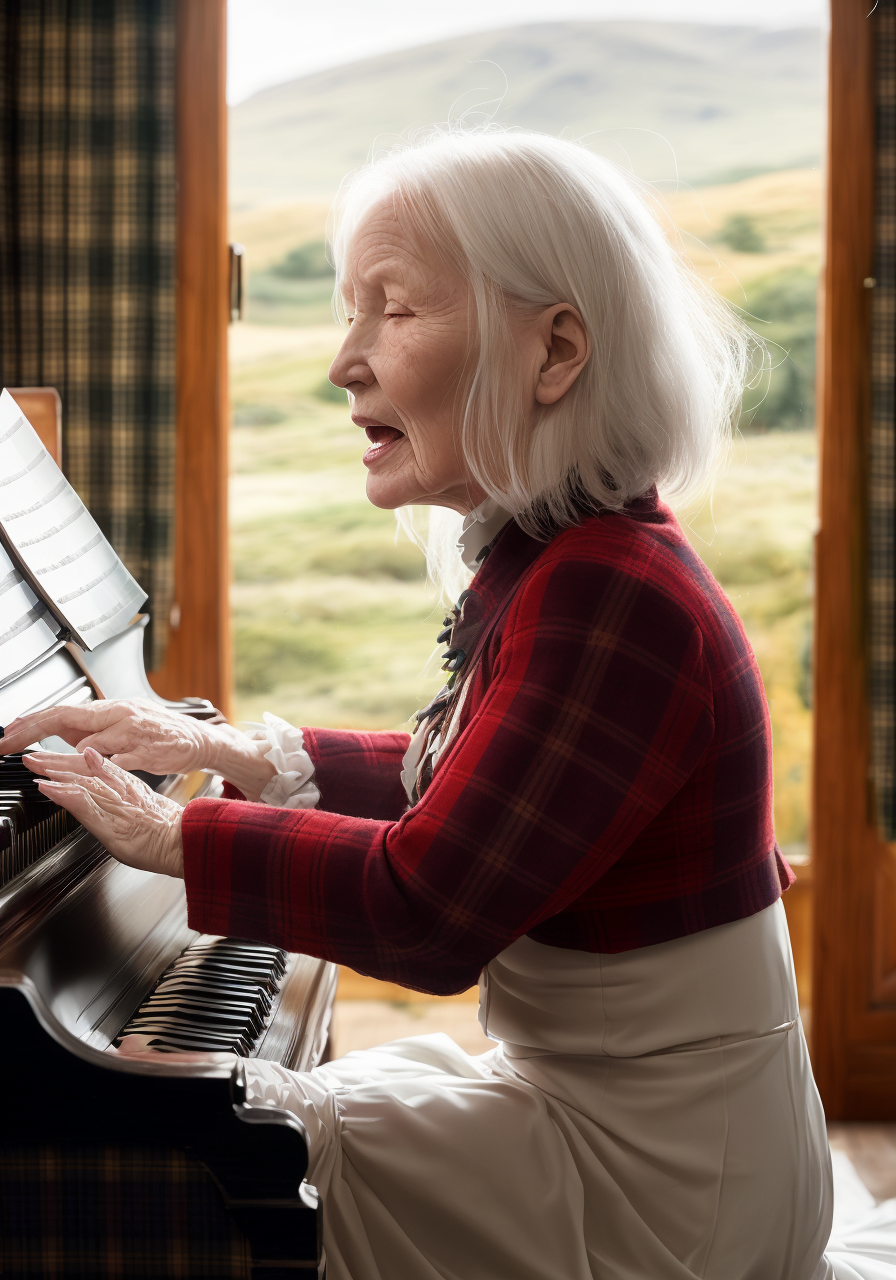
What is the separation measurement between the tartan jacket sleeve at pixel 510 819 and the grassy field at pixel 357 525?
212 cm

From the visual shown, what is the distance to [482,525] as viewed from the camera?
1.18 m

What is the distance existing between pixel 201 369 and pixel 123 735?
185cm

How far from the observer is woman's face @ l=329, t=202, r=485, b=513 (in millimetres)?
1097

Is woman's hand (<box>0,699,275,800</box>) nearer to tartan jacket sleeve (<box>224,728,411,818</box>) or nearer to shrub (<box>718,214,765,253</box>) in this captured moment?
tartan jacket sleeve (<box>224,728,411,818</box>)

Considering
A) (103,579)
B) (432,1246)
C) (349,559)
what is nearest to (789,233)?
(349,559)

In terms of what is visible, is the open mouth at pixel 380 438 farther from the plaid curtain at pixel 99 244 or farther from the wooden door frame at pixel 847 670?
the wooden door frame at pixel 847 670

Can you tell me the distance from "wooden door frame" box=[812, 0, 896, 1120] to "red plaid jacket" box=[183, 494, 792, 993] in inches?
73.2

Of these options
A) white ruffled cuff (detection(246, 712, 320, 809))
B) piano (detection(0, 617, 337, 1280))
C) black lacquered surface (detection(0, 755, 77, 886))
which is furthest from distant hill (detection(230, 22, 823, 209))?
piano (detection(0, 617, 337, 1280))

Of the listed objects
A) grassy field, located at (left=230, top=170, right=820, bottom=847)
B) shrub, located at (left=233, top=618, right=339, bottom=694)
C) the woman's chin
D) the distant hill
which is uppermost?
the distant hill

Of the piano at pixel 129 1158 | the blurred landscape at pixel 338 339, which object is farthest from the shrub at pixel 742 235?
the piano at pixel 129 1158

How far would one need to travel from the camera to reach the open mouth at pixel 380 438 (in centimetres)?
119

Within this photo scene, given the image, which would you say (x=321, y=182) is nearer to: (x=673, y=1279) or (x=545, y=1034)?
(x=545, y=1034)

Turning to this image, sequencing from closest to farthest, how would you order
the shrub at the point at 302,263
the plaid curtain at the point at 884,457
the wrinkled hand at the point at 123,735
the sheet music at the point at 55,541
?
the wrinkled hand at the point at 123,735, the sheet music at the point at 55,541, the plaid curtain at the point at 884,457, the shrub at the point at 302,263

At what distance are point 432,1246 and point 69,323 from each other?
2396 mm
